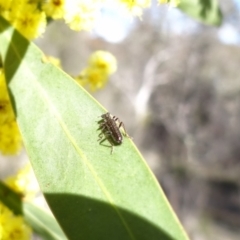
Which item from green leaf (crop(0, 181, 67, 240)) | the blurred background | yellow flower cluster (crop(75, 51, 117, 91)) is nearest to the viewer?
green leaf (crop(0, 181, 67, 240))

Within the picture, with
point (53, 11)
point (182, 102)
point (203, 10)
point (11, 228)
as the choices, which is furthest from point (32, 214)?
point (182, 102)

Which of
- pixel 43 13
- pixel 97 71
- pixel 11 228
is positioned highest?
pixel 97 71

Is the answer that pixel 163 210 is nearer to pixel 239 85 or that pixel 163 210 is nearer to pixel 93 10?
pixel 93 10

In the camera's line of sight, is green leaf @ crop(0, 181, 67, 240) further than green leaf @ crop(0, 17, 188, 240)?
Yes

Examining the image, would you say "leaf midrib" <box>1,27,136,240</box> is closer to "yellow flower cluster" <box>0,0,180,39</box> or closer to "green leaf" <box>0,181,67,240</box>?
"yellow flower cluster" <box>0,0,180,39</box>

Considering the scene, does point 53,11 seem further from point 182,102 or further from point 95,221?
point 182,102

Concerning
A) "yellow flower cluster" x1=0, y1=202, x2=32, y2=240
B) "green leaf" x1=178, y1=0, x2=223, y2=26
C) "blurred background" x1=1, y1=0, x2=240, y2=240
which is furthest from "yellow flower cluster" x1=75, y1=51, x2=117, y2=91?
"blurred background" x1=1, y1=0, x2=240, y2=240

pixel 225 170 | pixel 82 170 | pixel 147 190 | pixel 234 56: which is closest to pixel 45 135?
pixel 82 170
